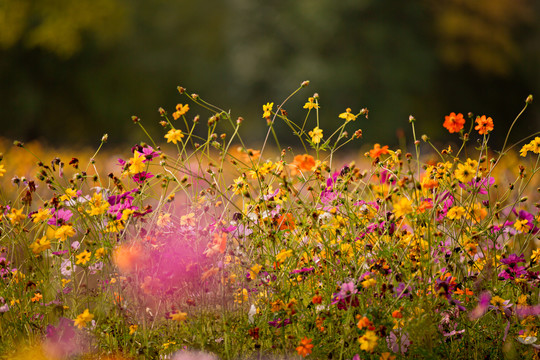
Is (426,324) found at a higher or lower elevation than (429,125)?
higher

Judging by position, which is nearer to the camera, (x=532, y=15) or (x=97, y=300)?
(x=97, y=300)

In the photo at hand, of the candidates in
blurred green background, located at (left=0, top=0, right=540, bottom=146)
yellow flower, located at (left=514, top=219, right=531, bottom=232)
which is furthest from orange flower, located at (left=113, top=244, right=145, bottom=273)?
blurred green background, located at (left=0, top=0, right=540, bottom=146)

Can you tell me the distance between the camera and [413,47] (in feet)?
37.7

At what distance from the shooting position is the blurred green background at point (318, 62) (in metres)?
11.3

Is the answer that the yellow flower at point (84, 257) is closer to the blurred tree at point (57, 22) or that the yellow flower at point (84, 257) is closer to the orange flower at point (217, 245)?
the orange flower at point (217, 245)

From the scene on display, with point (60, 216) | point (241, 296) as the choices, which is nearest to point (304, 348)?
point (241, 296)

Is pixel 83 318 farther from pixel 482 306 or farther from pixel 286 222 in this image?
pixel 482 306

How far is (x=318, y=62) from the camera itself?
11188 mm

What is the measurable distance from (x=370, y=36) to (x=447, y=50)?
2238 millimetres

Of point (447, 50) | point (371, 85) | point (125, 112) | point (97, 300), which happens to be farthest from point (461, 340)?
point (125, 112)

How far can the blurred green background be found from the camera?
11312mm

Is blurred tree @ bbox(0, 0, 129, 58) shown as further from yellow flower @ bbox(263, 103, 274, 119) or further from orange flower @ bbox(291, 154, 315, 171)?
orange flower @ bbox(291, 154, 315, 171)

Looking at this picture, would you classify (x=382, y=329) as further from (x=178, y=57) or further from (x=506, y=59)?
(x=178, y=57)

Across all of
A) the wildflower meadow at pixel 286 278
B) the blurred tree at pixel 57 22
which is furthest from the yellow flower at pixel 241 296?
the blurred tree at pixel 57 22
